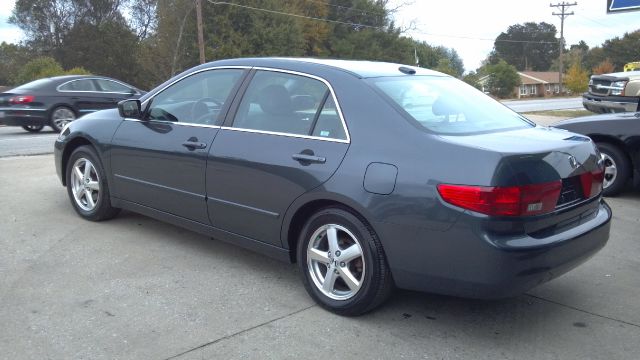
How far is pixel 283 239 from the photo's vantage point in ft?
13.2

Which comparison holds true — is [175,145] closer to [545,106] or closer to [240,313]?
[240,313]

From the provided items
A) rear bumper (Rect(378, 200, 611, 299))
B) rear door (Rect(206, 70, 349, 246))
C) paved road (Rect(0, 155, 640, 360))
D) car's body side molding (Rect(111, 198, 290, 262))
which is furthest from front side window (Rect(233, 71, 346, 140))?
paved road (Rect(0, 155, 640, 360))

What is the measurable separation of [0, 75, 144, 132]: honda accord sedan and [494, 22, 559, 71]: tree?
106222 mm

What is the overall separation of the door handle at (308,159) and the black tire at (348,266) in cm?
30

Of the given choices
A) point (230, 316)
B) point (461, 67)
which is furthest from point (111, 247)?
point (461, 67)

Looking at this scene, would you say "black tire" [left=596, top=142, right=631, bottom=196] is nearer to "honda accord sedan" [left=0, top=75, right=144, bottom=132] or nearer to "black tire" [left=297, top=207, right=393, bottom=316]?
"black tire" [left=297, top=207, right=393, bottom=316]

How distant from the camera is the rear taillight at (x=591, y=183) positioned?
3.71m

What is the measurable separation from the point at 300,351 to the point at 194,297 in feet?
3.35

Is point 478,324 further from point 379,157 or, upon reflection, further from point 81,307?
point 81,307

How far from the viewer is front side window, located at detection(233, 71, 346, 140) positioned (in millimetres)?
3895

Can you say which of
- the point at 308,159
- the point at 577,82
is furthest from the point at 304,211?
the point at 577,82

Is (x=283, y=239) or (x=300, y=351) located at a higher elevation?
(x=283, y=239)

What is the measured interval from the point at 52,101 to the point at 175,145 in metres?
11.1

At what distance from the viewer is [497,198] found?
3148 mm
